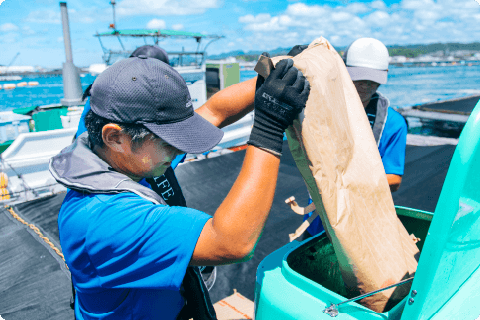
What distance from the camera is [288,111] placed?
0.98 m

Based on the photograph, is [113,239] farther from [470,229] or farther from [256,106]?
[470,229]

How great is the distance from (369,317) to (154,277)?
70cm

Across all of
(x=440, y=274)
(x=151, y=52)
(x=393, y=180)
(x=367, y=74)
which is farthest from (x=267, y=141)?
(x=151, y=52)

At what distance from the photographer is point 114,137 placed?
1.01 m

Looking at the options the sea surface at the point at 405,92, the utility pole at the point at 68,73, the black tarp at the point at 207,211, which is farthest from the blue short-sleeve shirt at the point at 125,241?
the sea surface at the point at 405,92

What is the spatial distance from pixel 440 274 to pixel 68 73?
1036 centimetres

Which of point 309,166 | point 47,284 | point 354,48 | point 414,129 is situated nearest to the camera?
point 309,166

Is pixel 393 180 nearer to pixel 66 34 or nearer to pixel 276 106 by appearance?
pixel 276 106

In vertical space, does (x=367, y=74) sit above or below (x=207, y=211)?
above

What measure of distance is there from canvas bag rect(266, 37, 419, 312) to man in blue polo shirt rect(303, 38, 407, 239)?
2.52 feet

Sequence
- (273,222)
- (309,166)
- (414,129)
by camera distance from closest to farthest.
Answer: (309,166), (273,222), (414,129)

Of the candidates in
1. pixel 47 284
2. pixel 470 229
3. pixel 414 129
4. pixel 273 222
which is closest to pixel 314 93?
pixel 470 229

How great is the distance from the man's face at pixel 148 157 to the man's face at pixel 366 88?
1.45 metres

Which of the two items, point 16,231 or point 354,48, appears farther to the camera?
point 16,231
